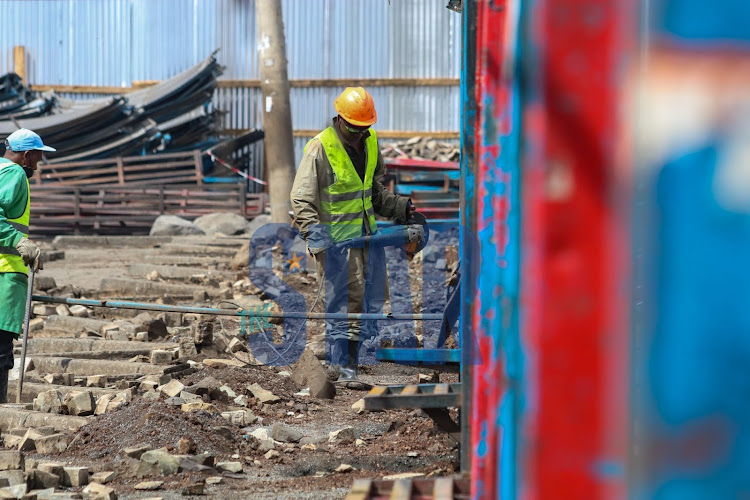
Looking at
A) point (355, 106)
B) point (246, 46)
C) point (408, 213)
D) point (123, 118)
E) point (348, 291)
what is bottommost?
point (348, 291)

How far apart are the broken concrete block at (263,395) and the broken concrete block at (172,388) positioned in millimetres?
524

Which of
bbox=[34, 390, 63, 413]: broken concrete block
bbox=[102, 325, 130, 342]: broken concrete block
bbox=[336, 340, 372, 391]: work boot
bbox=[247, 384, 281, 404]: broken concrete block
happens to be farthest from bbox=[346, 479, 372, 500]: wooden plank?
bbox=[102, 325, 130, 342]: broken concrete block

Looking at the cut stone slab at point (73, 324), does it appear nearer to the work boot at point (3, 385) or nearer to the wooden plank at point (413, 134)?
the work boot at point (3, 385)

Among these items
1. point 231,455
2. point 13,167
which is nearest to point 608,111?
point 231,455

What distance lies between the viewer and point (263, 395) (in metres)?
6.43

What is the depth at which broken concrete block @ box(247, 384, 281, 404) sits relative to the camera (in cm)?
638

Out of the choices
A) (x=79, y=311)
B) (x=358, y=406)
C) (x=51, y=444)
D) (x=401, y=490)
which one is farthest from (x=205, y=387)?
(x=79, y=311)

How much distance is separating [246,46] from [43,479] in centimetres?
1769

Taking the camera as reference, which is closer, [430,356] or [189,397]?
[430,356]

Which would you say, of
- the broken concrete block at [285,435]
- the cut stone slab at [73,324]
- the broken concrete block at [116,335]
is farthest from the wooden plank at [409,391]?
the cut stone slab at [73,324]

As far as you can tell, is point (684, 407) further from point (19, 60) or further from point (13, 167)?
point (19, 60)

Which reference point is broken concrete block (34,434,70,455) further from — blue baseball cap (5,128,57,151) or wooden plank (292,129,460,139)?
wooden plank (292,129,460,139)

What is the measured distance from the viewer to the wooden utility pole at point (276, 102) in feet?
38.8

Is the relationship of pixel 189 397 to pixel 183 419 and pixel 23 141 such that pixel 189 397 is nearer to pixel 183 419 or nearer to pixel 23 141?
pixel 183 419
